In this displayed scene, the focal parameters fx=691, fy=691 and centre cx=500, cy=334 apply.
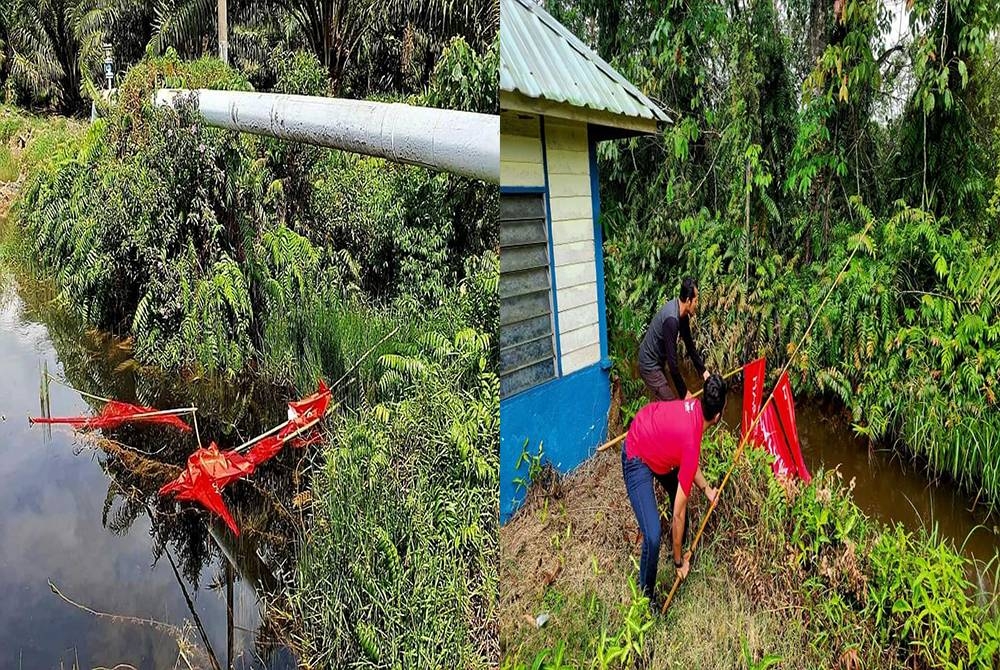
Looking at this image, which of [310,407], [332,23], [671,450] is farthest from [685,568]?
[332,23]

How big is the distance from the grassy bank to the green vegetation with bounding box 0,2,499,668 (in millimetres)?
320

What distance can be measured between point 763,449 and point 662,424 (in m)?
0.23

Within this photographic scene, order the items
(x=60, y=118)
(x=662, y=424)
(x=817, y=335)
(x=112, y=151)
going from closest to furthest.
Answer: (x=662, y=424) < (x=817, y=335) < (x=60, y=118) < (x=112, y=151)

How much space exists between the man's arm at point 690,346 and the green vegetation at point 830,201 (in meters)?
0.07

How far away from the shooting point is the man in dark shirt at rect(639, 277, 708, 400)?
1.21 m

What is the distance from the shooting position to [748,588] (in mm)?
1150

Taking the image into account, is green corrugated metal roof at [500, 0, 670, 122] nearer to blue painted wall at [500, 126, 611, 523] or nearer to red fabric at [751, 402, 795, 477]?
Answer: blue painted wall at [500, 126, 611, 523]

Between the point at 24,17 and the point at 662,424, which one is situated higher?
the point at 24,17

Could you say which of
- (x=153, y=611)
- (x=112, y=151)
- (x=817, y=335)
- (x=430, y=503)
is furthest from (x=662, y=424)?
(x=112, y=151)

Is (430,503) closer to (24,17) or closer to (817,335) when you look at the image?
(817,335)

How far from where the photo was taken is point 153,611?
1615 mm

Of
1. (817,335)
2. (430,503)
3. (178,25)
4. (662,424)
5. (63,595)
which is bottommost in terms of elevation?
(63,595)

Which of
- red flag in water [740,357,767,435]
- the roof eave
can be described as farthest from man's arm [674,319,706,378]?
the roof eave

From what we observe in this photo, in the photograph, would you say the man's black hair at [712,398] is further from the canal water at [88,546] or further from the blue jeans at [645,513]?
the canal water at [88,546]
